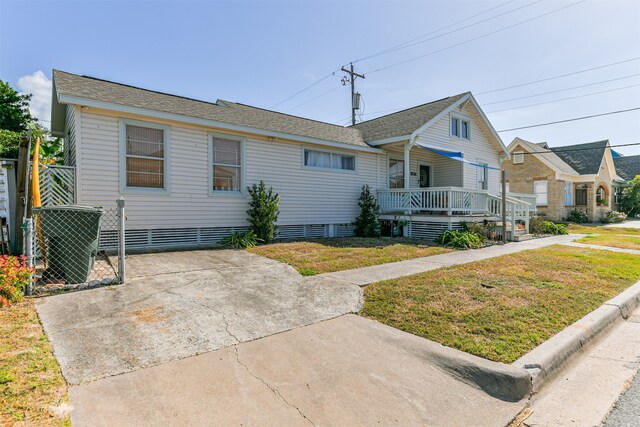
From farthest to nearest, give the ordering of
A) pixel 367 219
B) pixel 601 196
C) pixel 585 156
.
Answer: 1. pixel 601 196
2. pixel 585 156
3. pixel 367 219

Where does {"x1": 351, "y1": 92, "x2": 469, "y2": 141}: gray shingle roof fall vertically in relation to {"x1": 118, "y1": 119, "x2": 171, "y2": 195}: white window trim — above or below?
above

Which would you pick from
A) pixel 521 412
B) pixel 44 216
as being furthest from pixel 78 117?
pixel 521 412

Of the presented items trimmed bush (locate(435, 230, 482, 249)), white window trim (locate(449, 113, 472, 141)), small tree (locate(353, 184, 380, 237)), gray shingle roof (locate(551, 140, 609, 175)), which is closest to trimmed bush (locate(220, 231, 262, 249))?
small tree (locate(353, 184, 380, 237))

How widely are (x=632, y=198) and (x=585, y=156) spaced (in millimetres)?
7013

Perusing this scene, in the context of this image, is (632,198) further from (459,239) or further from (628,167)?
(459,239)

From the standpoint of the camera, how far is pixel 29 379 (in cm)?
236

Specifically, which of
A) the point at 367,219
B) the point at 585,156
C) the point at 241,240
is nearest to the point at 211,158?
the point at 241,240

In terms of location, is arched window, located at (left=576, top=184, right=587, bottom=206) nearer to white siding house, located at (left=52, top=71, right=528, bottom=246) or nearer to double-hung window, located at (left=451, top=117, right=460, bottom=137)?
double-hung window, located at (left=451, top=117, right=460, bottom=137)

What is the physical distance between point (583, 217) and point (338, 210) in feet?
71.7

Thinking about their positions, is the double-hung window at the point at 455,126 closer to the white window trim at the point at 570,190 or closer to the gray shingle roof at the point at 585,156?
the white window trim at the point at 570,190

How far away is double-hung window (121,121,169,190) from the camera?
8.09 metres

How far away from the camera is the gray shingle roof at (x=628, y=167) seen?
3638cm

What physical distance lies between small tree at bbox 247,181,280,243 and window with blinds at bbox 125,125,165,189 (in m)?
2.52

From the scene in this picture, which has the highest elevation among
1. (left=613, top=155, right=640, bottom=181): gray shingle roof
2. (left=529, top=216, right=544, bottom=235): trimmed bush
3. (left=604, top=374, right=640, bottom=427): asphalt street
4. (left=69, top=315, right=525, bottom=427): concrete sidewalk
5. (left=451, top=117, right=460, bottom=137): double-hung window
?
(left=613, top=155, right=640, bottom=181): gray shingle roof
